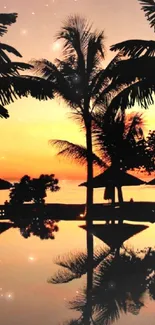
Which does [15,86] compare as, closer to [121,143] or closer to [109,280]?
[109,280]

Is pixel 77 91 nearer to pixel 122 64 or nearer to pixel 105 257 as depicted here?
pixel 122 64

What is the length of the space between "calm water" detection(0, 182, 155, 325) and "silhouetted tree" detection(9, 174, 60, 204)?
33.6 feet

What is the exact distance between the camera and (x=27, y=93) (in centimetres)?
1006

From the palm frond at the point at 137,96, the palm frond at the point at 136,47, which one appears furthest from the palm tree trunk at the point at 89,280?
the palm frond at the point at 136,47

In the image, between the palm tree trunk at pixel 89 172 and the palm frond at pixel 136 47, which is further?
the palm tree trunk at pixel 89 172

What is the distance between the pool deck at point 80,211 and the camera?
64.0ft

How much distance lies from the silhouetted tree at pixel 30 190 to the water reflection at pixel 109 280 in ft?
41.8

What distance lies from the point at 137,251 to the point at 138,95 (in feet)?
12.2

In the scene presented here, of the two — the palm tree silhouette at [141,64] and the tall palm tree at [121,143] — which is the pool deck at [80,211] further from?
the palm tree silhouette at [141,64]

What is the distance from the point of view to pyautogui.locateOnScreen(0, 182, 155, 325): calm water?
5164mm

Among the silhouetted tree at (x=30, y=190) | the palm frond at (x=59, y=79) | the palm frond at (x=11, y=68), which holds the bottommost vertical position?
the silhouetted tree at (x=30, y=190)

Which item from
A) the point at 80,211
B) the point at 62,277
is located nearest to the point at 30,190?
the point at 80,211

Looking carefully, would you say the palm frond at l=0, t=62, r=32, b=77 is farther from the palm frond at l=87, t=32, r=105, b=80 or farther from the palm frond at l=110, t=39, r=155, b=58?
the palm frond at l=87, t=32, r=105, b=80

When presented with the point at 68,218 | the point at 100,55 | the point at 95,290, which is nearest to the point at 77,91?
the point at 100,55
